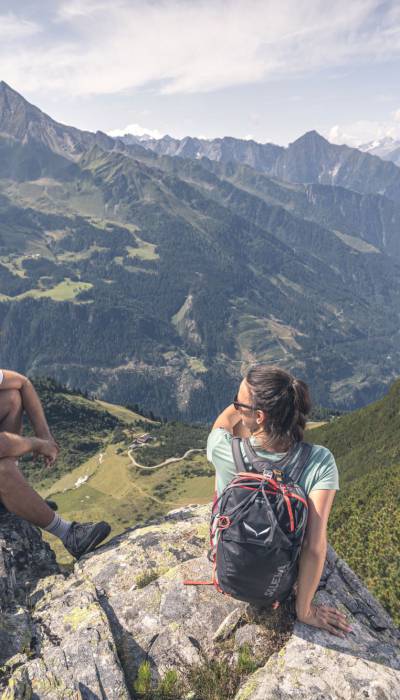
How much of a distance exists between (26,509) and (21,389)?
3215mm

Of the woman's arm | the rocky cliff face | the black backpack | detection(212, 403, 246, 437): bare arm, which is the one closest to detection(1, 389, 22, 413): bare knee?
the rocky cliff face

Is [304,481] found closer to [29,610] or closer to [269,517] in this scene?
[269,517]

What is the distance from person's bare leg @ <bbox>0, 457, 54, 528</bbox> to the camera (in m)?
11.4

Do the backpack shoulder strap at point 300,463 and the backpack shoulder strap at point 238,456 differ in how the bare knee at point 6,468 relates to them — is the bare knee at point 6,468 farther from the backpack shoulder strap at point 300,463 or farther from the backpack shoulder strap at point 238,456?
the backpack shoulder strap at point 300,463

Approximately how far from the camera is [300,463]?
8.60m

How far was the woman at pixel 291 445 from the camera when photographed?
331 inches

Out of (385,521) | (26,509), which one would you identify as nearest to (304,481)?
(26,509)

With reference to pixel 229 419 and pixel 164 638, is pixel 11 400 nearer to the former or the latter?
pixel 229 419

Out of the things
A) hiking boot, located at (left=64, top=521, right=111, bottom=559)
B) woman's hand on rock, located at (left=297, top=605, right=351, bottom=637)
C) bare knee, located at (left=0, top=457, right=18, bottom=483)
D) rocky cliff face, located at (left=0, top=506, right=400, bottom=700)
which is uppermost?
bare knee, located at (left=0, top=457, right=18, bottom=483)

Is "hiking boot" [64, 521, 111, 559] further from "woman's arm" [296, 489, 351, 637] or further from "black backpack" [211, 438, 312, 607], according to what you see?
"woman's arm" [296, 489, 351, 637]

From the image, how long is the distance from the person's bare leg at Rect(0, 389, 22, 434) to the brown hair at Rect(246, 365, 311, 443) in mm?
7233

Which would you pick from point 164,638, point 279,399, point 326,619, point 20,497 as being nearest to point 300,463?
point 279,399

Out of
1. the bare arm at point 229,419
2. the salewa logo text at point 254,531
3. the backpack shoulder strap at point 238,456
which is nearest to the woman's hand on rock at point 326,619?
the salewa logo text at point 254,531

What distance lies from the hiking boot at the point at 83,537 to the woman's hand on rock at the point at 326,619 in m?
5.95
